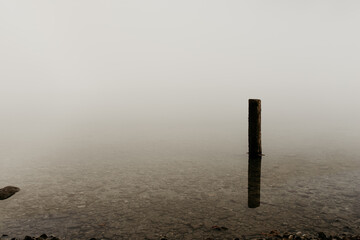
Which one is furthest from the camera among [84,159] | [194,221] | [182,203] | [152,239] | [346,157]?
[84,159]

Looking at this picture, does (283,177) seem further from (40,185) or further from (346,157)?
(40,185)

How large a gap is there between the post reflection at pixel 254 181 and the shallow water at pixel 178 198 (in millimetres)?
209

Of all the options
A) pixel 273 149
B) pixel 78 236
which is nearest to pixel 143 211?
pixel 78 236

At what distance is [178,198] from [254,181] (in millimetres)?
3569

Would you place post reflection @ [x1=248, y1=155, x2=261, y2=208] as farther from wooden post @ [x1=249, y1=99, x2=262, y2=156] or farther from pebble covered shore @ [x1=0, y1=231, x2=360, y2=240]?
pebble covered shore @ [x1=0, y1=231, x2=360, y2=240]

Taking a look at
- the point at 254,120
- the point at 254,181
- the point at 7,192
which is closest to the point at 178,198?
the point at 254,181

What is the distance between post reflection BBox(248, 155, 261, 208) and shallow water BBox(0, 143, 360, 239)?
0.21m

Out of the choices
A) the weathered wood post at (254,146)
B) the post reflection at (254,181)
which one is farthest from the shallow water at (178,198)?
the weathered wood post at (254,146)

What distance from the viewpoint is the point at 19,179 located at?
13.2 meters

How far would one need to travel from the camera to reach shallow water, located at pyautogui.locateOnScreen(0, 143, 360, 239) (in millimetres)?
7875

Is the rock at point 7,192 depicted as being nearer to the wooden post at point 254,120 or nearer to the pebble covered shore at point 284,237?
the pebble covered shore at point 284,237

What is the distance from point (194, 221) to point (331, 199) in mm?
4694

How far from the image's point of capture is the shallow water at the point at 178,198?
310 inches

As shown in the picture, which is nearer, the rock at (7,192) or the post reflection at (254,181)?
the post reflection at (254,181)
